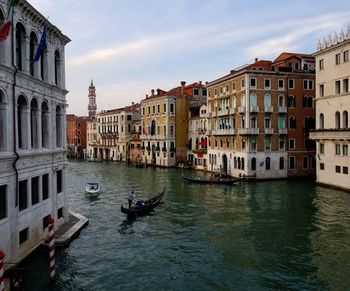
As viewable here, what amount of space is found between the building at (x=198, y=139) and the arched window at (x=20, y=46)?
2979 centimetres

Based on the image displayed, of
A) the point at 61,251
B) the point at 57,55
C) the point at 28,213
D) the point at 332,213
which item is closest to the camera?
the point at 28,213

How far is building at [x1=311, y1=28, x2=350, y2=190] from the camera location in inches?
981

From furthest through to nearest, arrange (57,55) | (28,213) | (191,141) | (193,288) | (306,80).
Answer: (191,141) < (306,80) < (57,55) < (28,213) < (193,288)

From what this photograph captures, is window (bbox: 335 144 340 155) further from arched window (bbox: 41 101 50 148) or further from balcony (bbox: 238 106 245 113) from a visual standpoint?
arched window (bbox: 41 101 50 148)

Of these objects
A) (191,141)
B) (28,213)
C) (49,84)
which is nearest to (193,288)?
(28,213)

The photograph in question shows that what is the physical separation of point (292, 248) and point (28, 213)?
8.32m

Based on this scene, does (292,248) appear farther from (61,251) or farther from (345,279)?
(61,251)

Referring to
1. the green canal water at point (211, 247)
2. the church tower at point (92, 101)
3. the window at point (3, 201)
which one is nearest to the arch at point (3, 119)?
the window at point (3, 201)

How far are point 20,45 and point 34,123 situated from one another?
7.71 feet

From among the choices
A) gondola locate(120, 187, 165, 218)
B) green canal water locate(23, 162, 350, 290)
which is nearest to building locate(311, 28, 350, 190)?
green canal water locate(23, 162, 350, 290)

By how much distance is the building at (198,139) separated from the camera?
41.3 meters

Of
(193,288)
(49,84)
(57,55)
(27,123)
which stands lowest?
(193,288)

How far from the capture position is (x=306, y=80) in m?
33.2

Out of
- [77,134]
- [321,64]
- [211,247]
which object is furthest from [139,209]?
[77,134]
